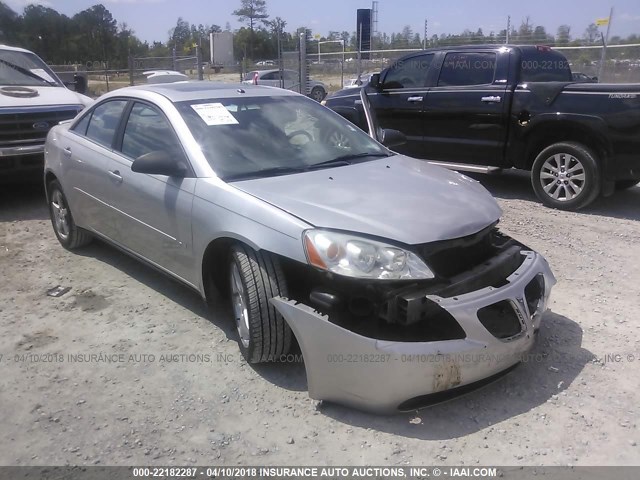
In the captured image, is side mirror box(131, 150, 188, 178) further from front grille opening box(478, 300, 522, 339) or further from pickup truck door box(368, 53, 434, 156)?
pickup truck door box(368, 53, 434, 156)

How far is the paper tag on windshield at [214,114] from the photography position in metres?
3.87

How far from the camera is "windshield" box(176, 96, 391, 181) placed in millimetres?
3648

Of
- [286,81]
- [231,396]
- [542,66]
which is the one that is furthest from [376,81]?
[286,81]

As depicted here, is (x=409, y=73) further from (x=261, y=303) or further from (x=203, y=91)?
(x=261, y=303)

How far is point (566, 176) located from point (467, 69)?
1976 millimetres

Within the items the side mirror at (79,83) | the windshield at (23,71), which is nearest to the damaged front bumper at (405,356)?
the windshield at (23,71)

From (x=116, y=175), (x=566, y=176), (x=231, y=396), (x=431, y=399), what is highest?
(x=116, y=175)

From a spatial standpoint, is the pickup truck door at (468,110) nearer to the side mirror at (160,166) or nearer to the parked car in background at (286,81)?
the side mirror at (160,166)

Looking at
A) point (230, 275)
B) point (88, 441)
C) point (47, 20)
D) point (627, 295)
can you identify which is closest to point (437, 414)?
point (230, 275)

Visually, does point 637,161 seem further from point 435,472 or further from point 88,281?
point 88,281

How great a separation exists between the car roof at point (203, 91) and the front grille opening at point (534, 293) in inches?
94.8

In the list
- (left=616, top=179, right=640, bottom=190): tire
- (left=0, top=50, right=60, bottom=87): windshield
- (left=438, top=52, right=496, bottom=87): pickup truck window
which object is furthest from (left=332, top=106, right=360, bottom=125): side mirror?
(left=0, top=50, right=60, bottom=87): windshield

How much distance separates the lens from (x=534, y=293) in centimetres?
320

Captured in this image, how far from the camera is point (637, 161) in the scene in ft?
19.4
